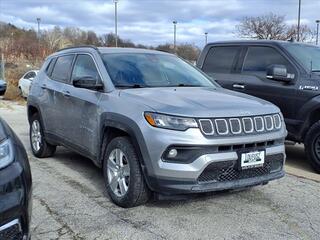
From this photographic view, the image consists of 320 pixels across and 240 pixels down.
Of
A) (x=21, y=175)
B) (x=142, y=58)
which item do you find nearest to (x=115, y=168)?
(x=142, y=58)


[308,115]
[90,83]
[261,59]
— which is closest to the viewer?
[90,83]

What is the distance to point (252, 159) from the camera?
15.5 ft

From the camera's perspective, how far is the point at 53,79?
7.09m

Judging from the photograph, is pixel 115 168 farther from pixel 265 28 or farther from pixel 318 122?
pixel 265 28

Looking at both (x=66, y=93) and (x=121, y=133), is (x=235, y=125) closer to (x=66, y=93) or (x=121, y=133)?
(x=121, y=133)

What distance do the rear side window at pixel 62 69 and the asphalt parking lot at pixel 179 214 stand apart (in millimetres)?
1376

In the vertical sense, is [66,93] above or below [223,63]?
below

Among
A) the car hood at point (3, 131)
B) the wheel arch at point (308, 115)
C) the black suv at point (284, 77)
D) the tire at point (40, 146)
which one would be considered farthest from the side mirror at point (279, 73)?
the car hood at point (3, 131)

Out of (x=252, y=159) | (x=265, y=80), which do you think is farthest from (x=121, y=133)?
(x=265, y=80)

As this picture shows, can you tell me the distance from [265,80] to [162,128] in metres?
3.55

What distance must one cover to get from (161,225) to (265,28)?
35.7 metres

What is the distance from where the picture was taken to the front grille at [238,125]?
4.48m

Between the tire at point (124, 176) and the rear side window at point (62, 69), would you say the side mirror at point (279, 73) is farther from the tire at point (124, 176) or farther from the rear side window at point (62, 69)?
the tire at point (124, 176)

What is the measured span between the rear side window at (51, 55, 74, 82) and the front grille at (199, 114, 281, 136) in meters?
2.78
